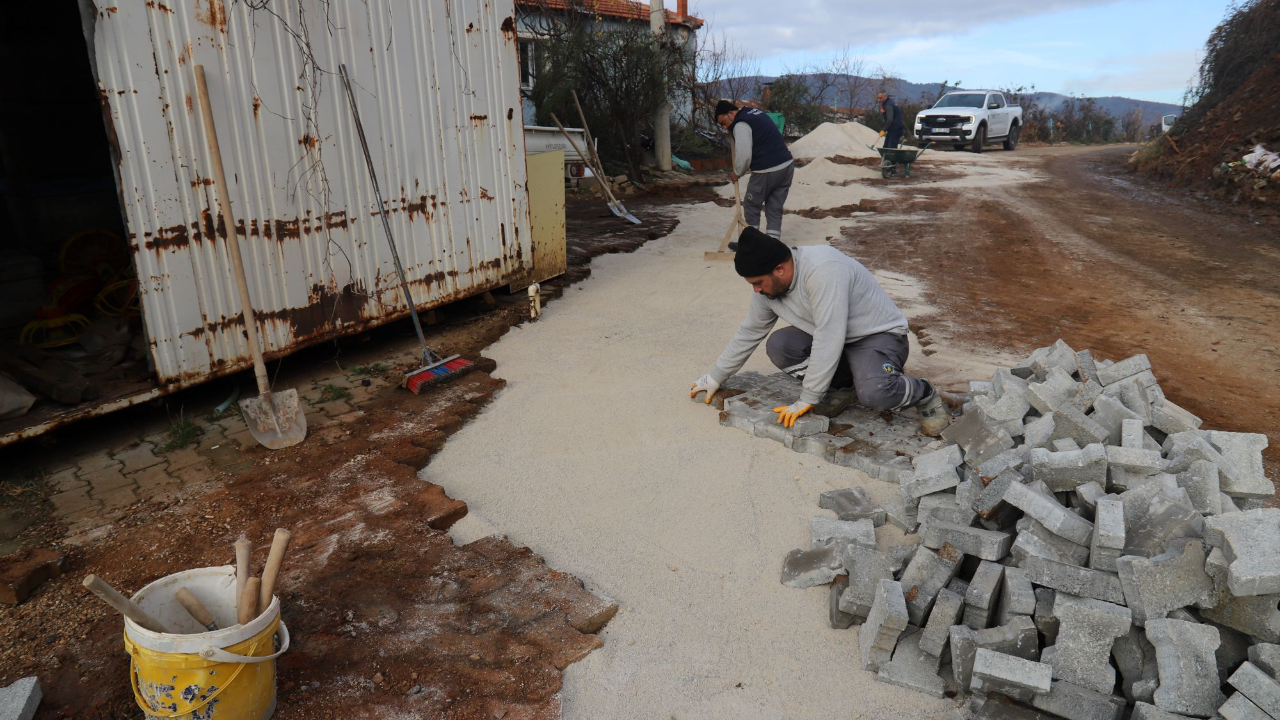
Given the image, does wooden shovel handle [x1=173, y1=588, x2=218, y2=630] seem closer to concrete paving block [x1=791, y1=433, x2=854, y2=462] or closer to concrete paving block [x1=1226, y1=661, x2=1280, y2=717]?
concrete paving block [x1=791, y1=433, x2=854, y2=462]

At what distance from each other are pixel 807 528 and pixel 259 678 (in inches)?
92.8

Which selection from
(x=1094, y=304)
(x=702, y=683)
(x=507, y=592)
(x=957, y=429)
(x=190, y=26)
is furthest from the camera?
(x=1094, y=304)

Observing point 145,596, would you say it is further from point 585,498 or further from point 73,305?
point 73,305

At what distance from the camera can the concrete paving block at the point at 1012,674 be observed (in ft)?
7.77

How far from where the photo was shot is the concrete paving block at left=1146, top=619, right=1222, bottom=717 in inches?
90.6

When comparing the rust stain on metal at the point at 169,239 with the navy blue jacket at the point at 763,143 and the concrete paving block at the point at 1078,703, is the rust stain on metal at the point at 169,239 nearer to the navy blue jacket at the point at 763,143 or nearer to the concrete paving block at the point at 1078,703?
the concrete paving block at the point at 1078,703

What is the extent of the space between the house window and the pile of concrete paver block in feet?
47.0

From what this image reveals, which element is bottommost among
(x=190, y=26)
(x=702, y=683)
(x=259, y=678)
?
(x=702, y=683)

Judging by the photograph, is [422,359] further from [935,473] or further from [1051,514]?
[1051,514]

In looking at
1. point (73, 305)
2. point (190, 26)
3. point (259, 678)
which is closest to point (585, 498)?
point (259, 678)

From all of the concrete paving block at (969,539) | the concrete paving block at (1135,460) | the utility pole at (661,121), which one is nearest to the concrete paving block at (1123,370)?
the concrete paving block at (1135,460)

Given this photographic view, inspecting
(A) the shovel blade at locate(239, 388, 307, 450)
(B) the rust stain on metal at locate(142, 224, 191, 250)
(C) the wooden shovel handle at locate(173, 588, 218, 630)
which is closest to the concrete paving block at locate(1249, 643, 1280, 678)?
(C) the wooden shovel handle at locate(173, 588, 218, 630)

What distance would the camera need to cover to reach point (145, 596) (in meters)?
2.38

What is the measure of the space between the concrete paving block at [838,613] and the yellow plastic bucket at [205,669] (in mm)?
1973
